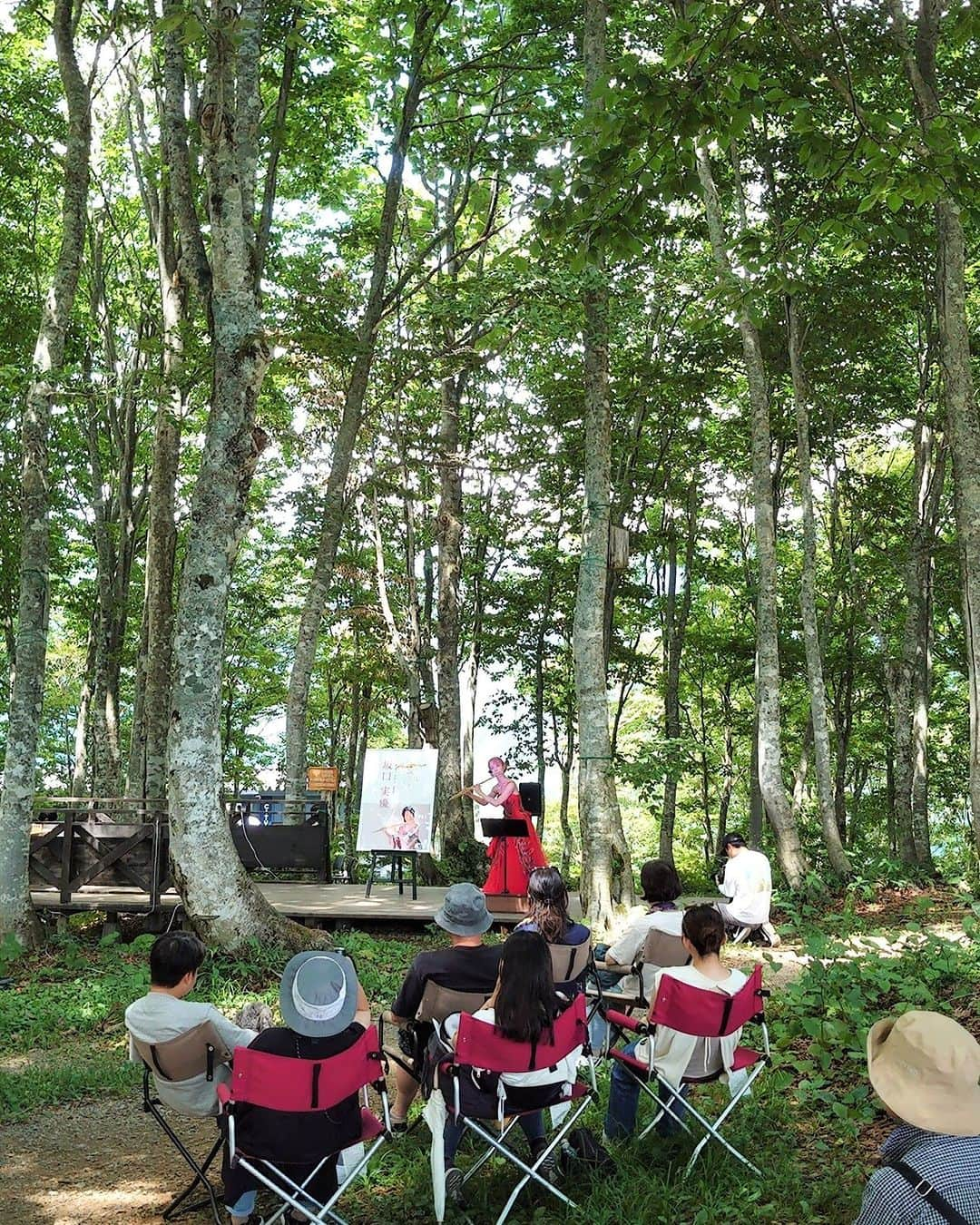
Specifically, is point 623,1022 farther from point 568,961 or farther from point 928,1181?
point 928,1181

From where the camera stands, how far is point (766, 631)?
40.7 feet

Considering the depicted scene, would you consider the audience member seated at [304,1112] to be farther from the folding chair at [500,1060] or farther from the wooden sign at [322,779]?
the wooden sign at [322,779]

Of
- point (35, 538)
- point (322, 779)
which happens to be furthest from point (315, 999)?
point (322, 779)

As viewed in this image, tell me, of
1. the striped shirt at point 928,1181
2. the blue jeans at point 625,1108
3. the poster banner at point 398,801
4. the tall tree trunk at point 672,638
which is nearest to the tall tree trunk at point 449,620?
the poster banner at point 398,801

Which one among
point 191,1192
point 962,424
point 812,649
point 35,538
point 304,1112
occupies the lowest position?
point 191,1192

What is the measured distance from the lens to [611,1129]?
456 centimetres

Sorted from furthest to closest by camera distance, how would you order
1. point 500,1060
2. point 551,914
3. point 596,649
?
1. point 596,649
2. point 551,914
3. point 500,1060

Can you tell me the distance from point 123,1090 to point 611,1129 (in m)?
3.00

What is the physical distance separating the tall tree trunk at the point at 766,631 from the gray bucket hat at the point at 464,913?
8040 millimetres

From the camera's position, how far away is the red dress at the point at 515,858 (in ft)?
35.2

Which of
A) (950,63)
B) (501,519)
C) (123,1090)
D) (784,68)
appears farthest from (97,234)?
(123,1090)

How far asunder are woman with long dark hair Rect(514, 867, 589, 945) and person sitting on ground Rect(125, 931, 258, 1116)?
1480 mm

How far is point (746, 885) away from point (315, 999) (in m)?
6.26

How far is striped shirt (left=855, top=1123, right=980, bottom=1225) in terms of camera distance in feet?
6.89
